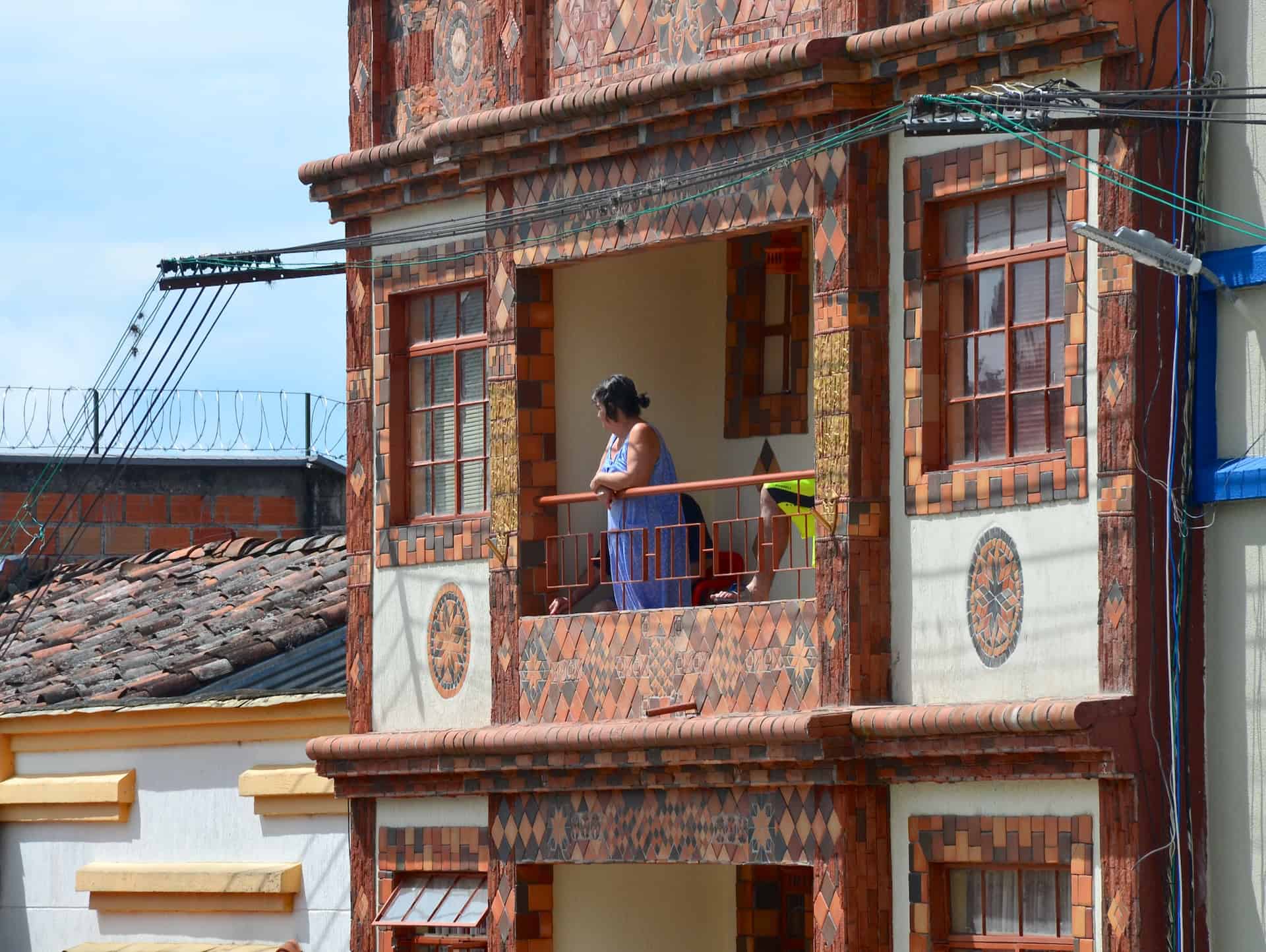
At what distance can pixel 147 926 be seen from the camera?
63.8ft

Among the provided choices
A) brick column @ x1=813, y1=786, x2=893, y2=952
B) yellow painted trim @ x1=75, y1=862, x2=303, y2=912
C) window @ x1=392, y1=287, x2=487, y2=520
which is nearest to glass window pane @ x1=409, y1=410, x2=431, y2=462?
window @ x1=392, y1=287, x2=487, y2=520

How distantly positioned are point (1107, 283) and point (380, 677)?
5.92m

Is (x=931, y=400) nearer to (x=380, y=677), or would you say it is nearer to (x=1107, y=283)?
(x=1107, y=283)

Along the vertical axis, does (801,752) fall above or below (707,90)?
below

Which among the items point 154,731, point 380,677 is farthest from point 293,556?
point 380,677

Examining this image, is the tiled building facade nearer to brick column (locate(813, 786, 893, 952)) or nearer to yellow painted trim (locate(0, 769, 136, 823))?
brick column (locate(813, 786, 893, 952))

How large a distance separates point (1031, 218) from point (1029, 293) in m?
0.38

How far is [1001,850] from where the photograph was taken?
14188mm

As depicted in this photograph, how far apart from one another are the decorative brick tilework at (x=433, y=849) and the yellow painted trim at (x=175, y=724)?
1091 millimetres

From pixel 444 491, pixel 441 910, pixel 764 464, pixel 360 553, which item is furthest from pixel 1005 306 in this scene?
pixel 441 910

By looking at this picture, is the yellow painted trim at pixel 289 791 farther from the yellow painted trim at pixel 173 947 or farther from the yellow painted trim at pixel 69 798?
the yellow painted trim at pixel 69 798

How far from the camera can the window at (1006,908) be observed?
14.1 metres

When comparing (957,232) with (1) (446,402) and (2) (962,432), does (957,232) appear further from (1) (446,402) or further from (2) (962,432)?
(1) (446,402)

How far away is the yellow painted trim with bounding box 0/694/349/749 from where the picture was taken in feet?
60.5
